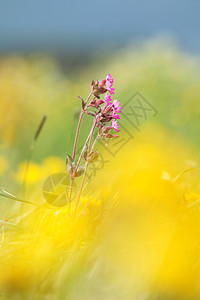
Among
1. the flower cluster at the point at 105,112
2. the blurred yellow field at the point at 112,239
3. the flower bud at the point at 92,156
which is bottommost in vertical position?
the blurred yellow field at the point at 112,239

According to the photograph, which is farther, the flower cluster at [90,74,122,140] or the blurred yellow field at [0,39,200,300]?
the flower cluster at [90,74,122,140]

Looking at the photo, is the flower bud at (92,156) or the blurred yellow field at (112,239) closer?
the blurred yellow field at (112,239)

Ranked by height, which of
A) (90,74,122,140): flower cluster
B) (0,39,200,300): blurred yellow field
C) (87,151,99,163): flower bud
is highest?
(90,74,122,140): flower cluster

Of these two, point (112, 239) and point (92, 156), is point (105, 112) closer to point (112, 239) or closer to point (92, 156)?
point (92, 156)

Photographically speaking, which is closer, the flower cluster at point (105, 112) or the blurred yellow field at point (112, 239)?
the blurred yellow field at point (112, 239)

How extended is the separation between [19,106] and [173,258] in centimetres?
105

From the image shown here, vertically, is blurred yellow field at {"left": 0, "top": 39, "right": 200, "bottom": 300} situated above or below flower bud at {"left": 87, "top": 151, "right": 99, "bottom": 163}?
below

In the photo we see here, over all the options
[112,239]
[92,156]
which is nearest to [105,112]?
[92,156]

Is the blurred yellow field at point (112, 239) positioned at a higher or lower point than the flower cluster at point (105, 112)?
lower

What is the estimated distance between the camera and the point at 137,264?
0.29 meters

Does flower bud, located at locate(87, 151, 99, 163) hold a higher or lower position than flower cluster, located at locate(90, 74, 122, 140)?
lower

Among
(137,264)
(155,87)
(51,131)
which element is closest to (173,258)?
(137,264)

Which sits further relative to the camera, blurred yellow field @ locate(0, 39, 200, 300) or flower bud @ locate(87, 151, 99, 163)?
flower bud @ locate(87, 151, 99, 163)

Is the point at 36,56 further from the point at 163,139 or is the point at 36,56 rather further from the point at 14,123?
the point at 163,139
